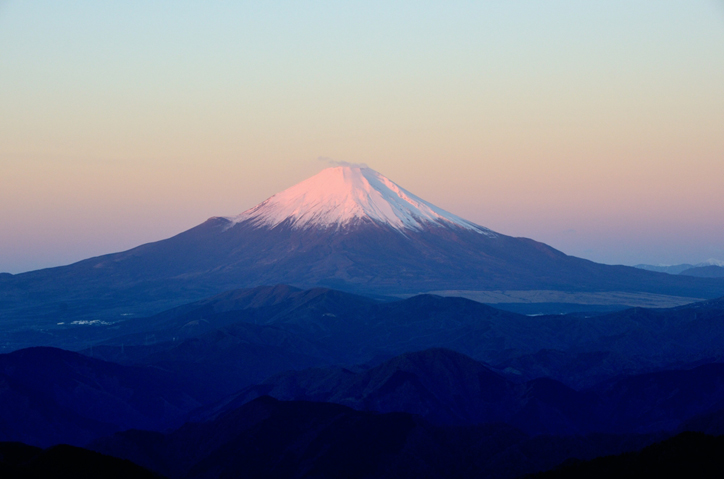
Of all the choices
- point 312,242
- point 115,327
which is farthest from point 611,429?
point 312,242

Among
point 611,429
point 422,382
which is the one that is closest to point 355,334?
point 422,382

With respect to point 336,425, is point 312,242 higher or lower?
higher

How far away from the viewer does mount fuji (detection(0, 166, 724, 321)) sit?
559 ft

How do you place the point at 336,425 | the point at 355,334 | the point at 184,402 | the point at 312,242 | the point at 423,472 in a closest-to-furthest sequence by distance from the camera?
the point at 423,472
the point at 336,425
the point at 184,402
the point at 355,334
the point at 312,242

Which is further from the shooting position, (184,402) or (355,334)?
(355,334)

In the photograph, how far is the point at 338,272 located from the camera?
17612 centimetres

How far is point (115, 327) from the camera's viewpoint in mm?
137625

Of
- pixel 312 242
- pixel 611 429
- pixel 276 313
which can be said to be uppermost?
pixel 312 242

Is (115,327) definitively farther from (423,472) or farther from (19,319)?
(423,472)

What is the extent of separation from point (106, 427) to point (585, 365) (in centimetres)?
4570

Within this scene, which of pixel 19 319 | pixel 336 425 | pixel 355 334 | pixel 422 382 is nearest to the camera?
pixel 336 425

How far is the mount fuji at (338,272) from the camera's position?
17025 cm

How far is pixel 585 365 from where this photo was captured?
91125 millimetres

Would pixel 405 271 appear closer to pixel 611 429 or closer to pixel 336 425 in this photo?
pixel 611 429
